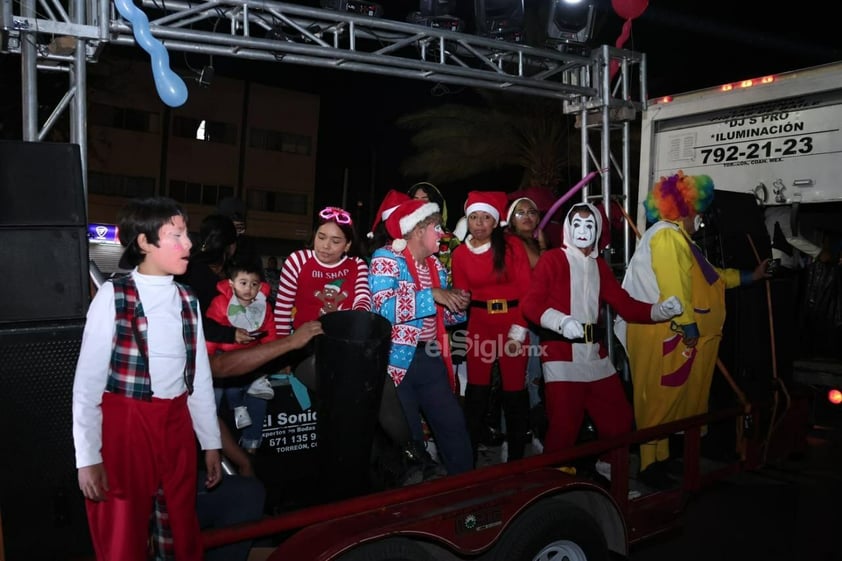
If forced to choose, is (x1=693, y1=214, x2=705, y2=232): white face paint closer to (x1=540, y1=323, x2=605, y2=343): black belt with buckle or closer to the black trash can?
(x1=540, y1=323, x2=605, y2=343): black belt with buckle

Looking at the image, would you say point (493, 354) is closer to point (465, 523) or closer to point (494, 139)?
point (465, 523)

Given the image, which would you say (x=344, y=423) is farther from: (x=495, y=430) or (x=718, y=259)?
(x=718, y=259)

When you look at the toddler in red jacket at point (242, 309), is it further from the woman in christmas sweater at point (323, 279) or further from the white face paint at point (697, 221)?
the white face paint at point (697, 221)

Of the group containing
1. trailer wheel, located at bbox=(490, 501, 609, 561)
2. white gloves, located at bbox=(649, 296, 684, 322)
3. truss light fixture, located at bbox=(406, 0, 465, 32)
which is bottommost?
trailer wheel, located at bbox=(490, 501, 609, 561)

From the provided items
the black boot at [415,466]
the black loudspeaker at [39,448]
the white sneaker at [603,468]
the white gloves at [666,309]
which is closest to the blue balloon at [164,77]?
the black loudspeaker at [39,448]

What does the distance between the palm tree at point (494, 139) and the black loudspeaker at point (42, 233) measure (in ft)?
48.8

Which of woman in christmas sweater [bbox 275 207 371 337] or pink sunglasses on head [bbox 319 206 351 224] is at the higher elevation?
pink sunglasses on head [bbox 319 206 351 224]

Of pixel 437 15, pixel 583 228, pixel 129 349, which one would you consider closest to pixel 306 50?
pixel 437 15

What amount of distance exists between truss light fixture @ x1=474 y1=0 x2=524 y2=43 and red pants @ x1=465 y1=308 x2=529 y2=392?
2803 mm

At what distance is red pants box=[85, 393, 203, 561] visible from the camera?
7.19 feet

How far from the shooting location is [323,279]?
4.09 m

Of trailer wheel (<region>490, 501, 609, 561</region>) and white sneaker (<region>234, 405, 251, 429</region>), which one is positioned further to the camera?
white sneaker (<region>234, 405, 251, 429</region>)

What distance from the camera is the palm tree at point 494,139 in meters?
16.8

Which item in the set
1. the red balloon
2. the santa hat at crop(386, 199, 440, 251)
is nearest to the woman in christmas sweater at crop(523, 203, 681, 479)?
the santa hat at crop(386, 199, 440, 251)
